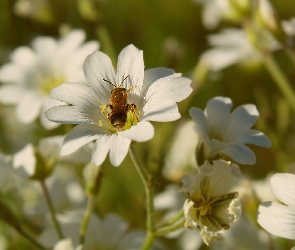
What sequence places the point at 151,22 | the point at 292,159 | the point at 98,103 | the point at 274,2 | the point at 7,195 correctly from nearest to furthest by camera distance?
the point at 98,103 < the point at 7,195 < the point at 292,159 < the point at 151,22 < the point at 274,2

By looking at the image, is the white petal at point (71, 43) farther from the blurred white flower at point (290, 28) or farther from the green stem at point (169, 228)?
the green stem at point (169, 228)

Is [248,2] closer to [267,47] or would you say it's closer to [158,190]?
[267,47]

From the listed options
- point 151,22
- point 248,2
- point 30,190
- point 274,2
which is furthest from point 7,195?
point 274,2

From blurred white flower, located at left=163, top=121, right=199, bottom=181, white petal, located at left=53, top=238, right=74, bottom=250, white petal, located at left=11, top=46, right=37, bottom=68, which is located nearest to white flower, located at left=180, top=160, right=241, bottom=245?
white petal, located at left=53, top=238, right=74, bottom=250

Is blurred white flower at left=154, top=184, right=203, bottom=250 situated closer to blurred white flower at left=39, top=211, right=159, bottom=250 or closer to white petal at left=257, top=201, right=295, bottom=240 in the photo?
blurred white flower at left=39, top=211, right=159, bottom=250

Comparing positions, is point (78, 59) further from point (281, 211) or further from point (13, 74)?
point (281, 211)
